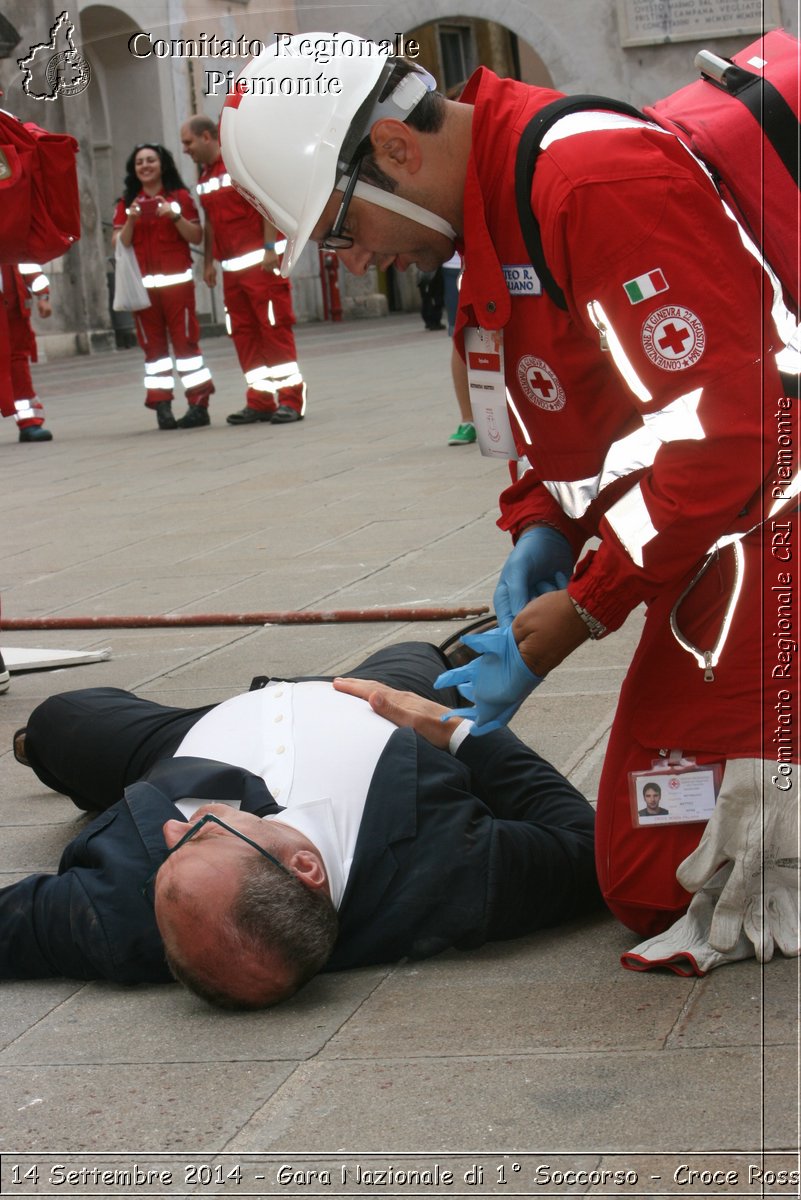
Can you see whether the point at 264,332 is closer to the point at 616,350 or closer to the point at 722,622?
the point at 722,622

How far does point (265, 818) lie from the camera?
277 cm

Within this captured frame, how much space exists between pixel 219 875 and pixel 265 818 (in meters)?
0.23

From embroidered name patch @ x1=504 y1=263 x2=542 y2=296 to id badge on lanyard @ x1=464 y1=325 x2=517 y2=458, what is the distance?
0.22ft

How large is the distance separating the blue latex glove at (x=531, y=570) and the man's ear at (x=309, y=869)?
1.60 feet

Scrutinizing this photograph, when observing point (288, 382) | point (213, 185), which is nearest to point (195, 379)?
point (288, 382)

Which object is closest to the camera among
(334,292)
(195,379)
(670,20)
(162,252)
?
(162,252)

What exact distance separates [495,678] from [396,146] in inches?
31.9

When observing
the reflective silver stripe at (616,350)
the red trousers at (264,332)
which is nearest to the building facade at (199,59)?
the red trousers at (264,332)

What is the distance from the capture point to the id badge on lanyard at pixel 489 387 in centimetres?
250

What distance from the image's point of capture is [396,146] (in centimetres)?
246

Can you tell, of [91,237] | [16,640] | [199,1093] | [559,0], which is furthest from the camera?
[559,0]

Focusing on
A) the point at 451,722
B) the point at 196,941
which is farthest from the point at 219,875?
the point at 451,722

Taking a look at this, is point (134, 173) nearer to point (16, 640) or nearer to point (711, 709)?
point (16, 640)

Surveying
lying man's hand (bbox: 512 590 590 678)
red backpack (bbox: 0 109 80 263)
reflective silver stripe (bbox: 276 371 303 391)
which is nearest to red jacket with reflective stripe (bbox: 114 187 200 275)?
reflective silver stripe (bbox: 276 371 303 391)
